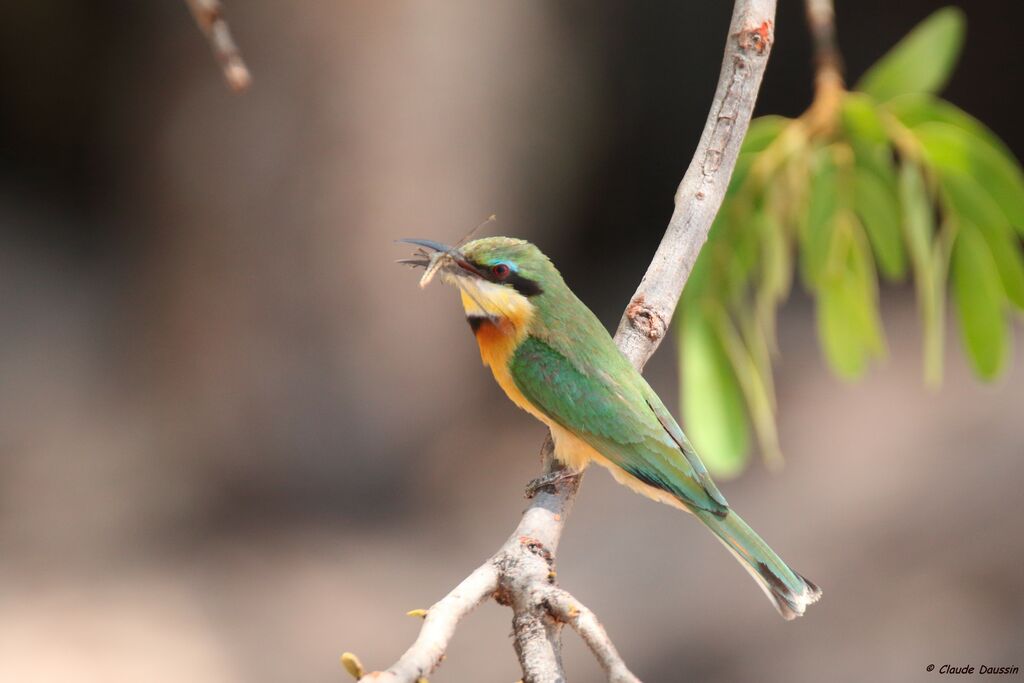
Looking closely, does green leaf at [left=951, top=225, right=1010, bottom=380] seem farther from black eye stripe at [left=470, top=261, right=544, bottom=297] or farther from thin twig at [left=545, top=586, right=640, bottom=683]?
thin twig at [left=545, top=586, right=640, bottom=683]

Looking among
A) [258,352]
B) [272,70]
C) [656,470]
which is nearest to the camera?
[656,470]

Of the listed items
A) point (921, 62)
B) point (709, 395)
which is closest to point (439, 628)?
point (709, 395)

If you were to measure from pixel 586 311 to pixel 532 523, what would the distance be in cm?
67

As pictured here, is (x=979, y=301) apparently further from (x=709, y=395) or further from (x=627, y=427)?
(x=627, y=427)

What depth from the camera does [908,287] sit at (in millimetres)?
5645

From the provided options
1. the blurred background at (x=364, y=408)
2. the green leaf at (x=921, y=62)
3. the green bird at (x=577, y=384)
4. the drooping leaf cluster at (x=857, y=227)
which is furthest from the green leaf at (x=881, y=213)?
the blurred background at (x=364, y=408)

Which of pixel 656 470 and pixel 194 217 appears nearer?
pixel 656 470

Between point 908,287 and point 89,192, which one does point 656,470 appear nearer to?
point 908,287

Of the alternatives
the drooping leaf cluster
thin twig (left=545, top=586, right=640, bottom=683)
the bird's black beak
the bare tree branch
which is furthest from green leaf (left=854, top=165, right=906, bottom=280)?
the bare tree branch

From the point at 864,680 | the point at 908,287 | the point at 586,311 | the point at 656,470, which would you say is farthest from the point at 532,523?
the point at 908,287

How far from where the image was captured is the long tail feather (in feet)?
6.17

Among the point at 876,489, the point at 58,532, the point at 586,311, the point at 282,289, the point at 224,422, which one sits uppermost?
the point at 282,289

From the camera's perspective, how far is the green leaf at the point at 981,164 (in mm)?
2047

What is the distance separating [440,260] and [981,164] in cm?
102
